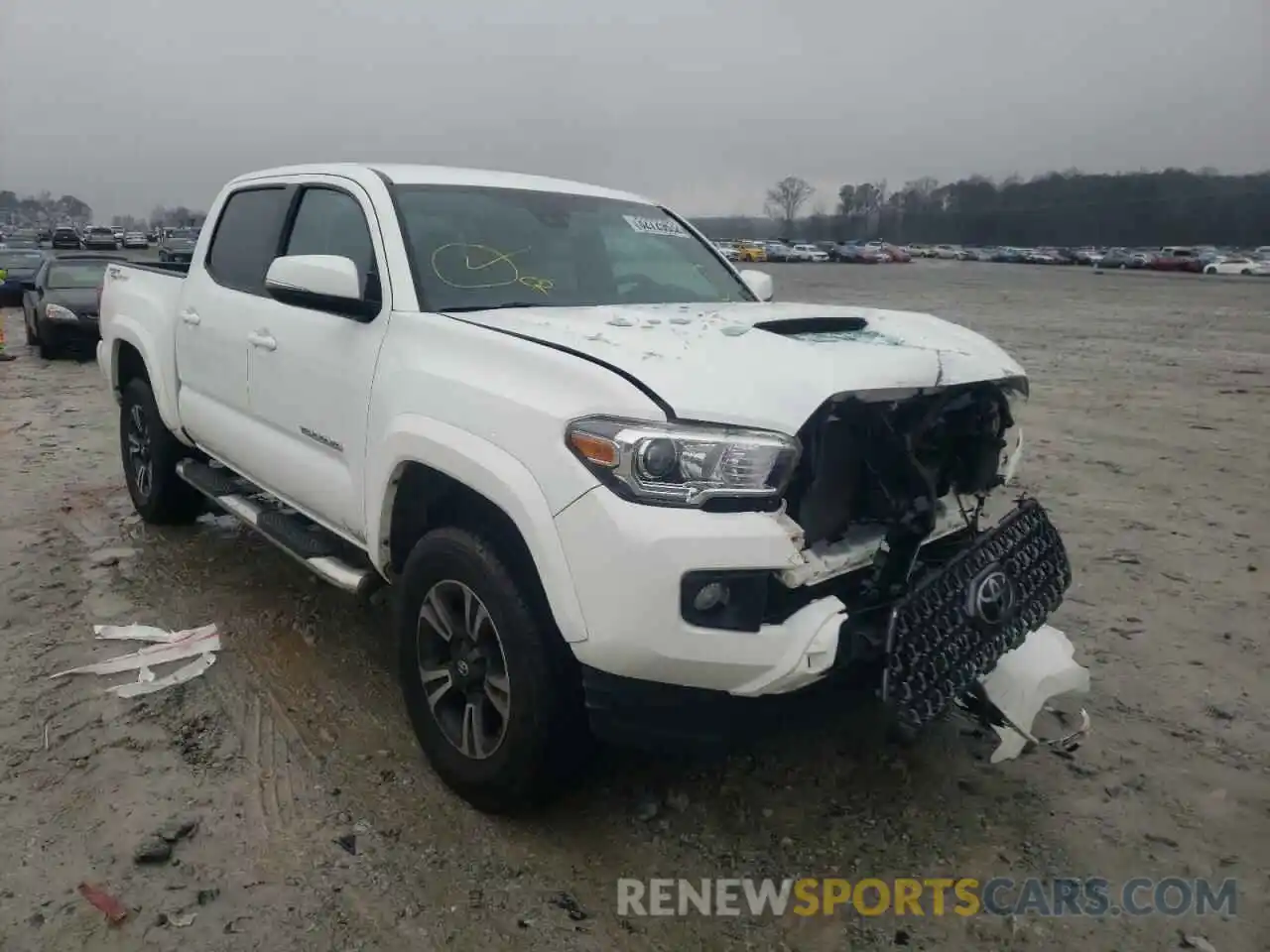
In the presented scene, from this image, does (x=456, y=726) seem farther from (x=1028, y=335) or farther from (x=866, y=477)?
(x=1028, y=335)

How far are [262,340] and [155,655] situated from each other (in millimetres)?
1377

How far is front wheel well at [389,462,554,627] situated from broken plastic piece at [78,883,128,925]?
47.4 inches

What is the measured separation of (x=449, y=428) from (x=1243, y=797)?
8.97 ft

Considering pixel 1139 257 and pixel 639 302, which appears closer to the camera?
pixel 639 302

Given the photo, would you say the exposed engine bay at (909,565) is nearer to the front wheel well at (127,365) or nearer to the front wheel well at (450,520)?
the front wheel well at (450,520)

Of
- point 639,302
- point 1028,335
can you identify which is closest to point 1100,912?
point 639,302

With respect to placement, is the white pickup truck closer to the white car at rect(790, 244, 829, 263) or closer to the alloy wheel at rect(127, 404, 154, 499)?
the alloy wheel at rect(127, 404, 154, 499)

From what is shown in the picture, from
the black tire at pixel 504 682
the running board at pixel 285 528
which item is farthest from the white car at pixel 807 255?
the black tire at pixel 504 682

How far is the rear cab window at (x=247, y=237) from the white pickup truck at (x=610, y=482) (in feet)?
0.96

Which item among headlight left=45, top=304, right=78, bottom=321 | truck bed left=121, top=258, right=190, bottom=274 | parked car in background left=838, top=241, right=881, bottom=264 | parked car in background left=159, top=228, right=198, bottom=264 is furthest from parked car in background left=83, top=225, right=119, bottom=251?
truck bed left=121, top=258, right=190, bottom=274

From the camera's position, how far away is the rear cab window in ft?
14.3

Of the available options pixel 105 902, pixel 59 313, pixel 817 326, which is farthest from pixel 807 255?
pixel 105 902

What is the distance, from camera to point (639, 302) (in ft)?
12.4

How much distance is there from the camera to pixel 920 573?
291 centimetres
